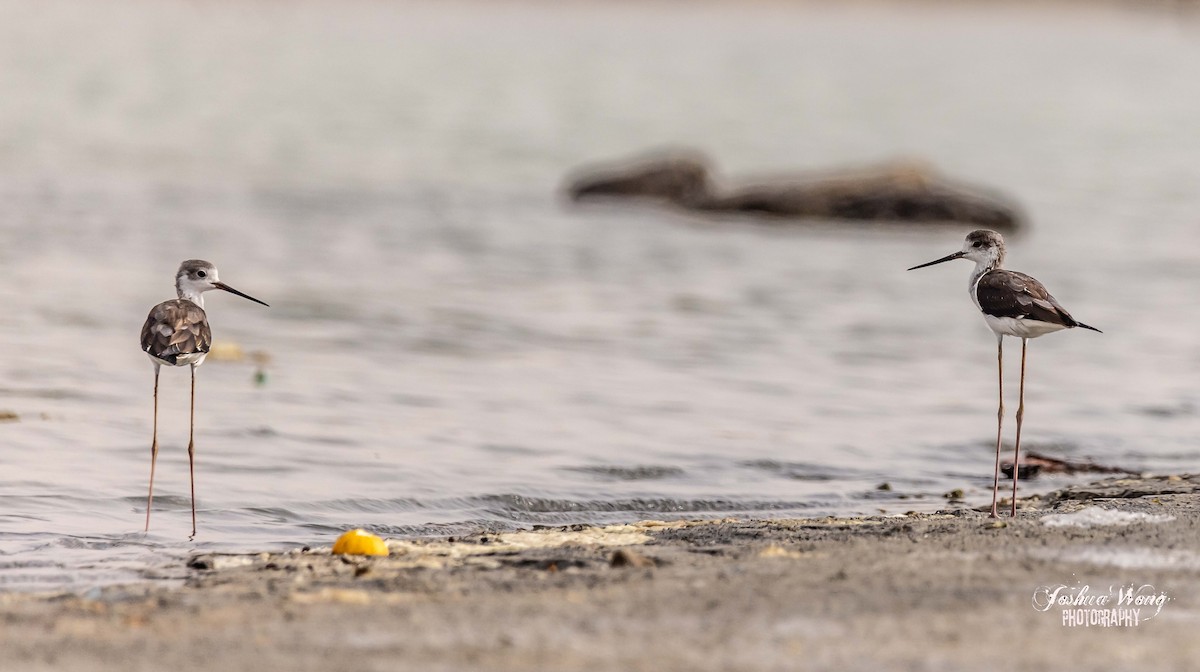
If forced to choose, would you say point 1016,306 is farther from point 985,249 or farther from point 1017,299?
point 985,249

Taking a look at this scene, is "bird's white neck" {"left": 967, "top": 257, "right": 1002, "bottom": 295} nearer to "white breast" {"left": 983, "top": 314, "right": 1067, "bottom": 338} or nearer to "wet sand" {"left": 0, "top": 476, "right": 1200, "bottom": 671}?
"white breast" {"left": 983, "top": 314, "right": 1067, "bottom": 338}

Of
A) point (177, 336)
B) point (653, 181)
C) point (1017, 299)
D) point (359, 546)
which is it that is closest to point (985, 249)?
point (1017, 299)

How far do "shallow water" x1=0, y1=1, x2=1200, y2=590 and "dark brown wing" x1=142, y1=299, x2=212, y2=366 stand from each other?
36.9 inches

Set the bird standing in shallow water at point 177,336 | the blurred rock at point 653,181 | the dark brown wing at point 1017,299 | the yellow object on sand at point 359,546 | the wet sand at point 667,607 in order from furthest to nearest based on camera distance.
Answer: the blurred rock at point 653,181 → the bird standing in shallow water at point 177,336 → the dark brown wing at point 1017,299 → the yellow object on sand at point 359,546 → the wet sand at point 667,607

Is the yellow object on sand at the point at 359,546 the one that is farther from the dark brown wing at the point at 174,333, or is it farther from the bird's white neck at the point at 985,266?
the bird's white neck at the point at 985,266

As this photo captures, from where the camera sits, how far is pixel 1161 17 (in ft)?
520

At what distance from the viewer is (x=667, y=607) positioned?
6.67 metres

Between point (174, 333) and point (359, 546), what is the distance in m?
1.85

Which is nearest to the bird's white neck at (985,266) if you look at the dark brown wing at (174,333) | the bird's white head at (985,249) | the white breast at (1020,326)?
the bird's white head at (985,249)

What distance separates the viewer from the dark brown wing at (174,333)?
29.8ft

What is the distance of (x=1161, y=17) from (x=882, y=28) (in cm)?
2665

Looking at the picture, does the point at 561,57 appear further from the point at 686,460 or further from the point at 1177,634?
the point at 1177,634

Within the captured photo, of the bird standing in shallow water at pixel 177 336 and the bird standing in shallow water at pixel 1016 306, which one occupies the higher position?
the bird standing in shallow water at pixel 1016 306

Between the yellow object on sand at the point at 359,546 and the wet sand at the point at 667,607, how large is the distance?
0.08 meters
